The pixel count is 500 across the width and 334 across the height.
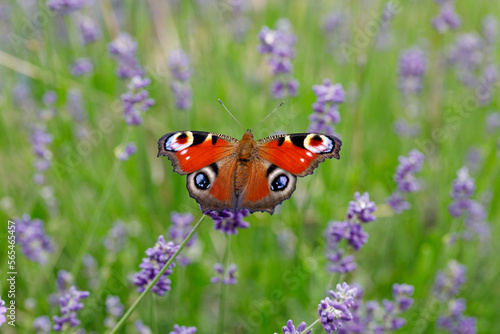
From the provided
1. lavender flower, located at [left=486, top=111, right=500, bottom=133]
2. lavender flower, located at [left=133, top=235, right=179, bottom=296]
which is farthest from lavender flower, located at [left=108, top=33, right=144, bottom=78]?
lavender flower, located at [left=486, top=111, right=500, bottom=133]

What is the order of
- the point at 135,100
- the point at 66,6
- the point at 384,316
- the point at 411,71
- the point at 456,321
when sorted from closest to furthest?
the point at 135,100, the point at 384,316, the point at 456,321, the point at 66,6, the point at 411,71

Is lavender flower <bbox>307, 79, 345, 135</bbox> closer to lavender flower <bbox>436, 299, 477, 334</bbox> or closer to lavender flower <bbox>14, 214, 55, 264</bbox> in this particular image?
lavender flower <bbox>436, 299, 477, 334</bbox>

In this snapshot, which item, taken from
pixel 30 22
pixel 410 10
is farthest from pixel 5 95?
pixel 410 10

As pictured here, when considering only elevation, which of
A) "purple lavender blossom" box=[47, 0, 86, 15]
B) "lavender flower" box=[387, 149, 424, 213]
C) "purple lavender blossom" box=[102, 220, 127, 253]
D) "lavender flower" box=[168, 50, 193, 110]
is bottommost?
"lavender flower" box=[387, 149, 424, 213]

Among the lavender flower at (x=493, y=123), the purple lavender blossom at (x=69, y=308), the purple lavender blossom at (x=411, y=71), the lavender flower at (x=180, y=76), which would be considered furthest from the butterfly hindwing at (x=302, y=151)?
the lavender flower at (x=493, y=123)

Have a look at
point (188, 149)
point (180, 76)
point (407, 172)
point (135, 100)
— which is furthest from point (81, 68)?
point (407, 172)

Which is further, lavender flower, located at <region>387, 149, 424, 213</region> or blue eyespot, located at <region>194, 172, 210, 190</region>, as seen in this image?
lavender flower, located at <region>387, 149, 424, 213</region>

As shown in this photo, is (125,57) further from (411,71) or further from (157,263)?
(411,71)
